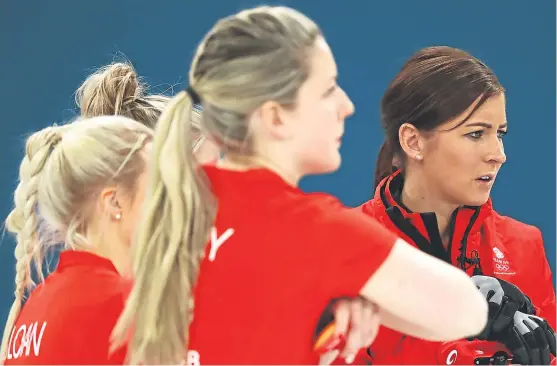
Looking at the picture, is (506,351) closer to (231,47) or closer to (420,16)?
(231,47)

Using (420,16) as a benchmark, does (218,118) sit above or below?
below

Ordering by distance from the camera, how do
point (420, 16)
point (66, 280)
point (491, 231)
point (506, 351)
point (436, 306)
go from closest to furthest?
point (436, 306) < point (66, 280) < point (506, 351) < point (491, 231) < point (420, 16)

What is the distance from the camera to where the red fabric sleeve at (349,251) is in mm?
961

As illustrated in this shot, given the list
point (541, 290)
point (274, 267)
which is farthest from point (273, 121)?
point (541, 290)

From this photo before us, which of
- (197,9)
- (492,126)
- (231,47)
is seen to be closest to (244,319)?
(231,47)

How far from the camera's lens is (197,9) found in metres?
3.00

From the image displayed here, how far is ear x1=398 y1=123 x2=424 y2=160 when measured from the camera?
5.41ft

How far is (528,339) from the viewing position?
1457 mm

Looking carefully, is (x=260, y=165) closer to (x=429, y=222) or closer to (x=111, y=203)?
(x=111, y=203)

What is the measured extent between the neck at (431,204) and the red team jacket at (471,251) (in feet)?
0.07

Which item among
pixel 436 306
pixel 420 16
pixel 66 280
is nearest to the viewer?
pixel 436 306

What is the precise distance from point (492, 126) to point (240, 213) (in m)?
0.77

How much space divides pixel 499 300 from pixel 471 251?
9.3 inches

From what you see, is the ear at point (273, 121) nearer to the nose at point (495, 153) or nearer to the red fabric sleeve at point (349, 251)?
the red fabric sleeve at point (349, 251)
